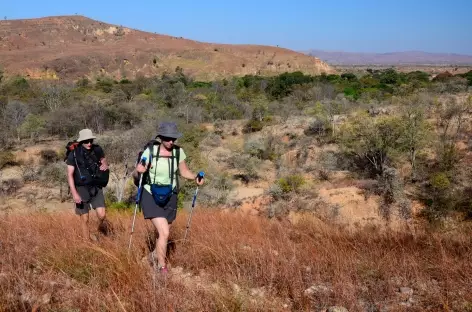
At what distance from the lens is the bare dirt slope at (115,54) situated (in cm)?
6762

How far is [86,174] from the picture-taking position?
4.62m

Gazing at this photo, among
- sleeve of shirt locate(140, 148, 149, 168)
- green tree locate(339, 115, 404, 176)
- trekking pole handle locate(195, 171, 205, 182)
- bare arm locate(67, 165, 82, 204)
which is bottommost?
green tree locate(339, 115, 404, 176)

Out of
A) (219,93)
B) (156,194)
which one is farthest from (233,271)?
(219,93)

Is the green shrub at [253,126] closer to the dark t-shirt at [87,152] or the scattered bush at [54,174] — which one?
the scattered bush at [54,174]

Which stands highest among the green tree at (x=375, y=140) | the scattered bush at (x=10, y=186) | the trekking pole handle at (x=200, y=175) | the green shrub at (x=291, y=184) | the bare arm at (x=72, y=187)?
the trekking pole handle at (x=200, y=175)

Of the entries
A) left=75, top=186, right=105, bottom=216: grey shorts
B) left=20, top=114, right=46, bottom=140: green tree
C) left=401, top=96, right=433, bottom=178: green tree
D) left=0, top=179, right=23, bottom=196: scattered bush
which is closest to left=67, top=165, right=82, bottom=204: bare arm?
left=75, top=186, right=105, bottom=216: grey shorts

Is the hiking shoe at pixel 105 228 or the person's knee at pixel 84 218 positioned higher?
the person's knee at pixel 84 218

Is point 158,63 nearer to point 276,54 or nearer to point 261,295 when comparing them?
point 276,54

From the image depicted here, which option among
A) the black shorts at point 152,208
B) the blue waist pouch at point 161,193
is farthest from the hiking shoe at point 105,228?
the blue waist pouch at point 161,193

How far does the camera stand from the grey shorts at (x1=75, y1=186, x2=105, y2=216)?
461cm

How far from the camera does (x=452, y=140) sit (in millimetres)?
18828

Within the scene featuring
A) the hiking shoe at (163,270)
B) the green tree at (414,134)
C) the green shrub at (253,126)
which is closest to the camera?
the hiking shoe at (163,270)

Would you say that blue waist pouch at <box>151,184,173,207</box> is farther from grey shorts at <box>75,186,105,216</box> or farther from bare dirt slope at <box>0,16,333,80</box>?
A: bare dirt slope at <box>0,16,333,80</box>

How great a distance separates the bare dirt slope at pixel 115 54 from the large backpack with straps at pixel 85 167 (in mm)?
64940
